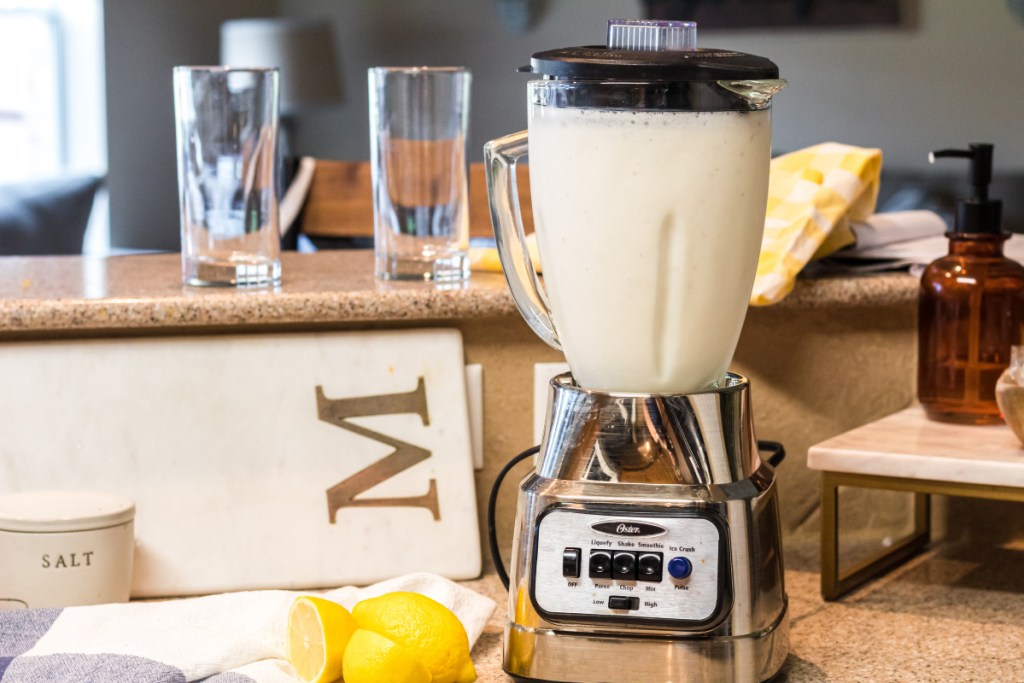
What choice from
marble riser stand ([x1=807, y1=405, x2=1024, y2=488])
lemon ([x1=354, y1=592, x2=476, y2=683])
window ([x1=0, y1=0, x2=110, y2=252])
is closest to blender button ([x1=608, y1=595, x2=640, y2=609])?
lemon ([x1=354, y1=592, x2=476, y2=683])

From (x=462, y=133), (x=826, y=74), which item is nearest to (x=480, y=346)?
(x=462, y=133)

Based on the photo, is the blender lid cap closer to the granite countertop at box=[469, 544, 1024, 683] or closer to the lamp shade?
the granite countertop at box=[469, 544, 1024, 683]

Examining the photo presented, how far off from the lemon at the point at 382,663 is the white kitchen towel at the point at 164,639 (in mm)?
62

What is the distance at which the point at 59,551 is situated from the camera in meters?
0.90

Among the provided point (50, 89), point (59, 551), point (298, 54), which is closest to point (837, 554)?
point (59, 551)

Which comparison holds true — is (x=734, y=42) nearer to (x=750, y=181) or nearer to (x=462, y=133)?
(x=462, y=133)

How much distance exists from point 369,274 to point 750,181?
530 mm

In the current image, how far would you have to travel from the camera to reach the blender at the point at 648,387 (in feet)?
2.39

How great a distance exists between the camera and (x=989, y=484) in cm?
92

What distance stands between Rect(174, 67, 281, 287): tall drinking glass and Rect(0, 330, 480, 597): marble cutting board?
0.09m

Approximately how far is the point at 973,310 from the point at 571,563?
490 millimetres

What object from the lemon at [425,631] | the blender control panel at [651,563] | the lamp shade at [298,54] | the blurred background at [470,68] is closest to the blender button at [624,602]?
the blender control panel at [651,563]

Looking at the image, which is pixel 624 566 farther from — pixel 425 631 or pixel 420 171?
pixel 420 171

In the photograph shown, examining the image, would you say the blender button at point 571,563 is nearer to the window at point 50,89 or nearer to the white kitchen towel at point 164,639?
the white kitchen towel at point 164,639
